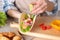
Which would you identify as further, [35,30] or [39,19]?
[39,19]

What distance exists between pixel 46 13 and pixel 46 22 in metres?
0.25

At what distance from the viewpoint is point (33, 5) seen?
3.27 feet

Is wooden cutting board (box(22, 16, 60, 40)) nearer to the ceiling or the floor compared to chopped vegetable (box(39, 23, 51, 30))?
nearer to the floor

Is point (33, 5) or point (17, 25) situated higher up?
point (33, 5)

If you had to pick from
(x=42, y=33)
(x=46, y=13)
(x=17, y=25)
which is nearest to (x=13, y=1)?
(x=46, y=13)

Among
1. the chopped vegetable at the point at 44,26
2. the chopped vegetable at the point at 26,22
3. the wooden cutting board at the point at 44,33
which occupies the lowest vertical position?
the wooden cutting board at the point at 44,33

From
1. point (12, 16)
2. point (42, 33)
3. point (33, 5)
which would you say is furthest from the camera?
point (12, 16)

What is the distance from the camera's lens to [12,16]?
1.18 meters

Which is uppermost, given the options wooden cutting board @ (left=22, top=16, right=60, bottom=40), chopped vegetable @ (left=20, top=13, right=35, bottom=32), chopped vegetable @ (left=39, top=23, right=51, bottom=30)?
chopped vegetable @ (left=20, top=13, right=35, bottom=32)

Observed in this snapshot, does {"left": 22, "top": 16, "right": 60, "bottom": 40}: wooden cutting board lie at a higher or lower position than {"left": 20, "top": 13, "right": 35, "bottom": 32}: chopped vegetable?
lower

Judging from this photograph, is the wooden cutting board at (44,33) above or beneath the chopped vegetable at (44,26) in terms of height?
beneath

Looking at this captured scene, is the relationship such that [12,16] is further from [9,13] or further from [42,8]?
[42,8]

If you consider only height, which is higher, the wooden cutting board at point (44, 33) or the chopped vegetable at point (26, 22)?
the chopped vegetable at point (26, 22)

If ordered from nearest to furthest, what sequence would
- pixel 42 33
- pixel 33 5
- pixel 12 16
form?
pixel 42 33 → pixel 33 5 → pixel 12 16
